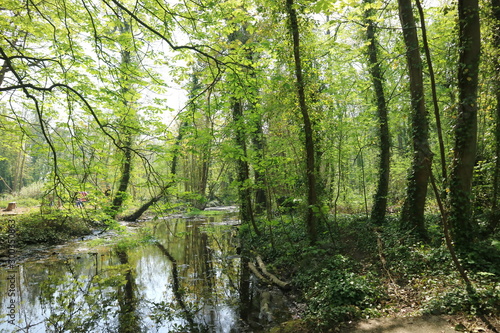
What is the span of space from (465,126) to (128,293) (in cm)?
856

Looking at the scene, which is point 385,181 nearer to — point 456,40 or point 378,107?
point 378,107

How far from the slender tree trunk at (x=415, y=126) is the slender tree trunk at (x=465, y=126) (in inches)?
50.3

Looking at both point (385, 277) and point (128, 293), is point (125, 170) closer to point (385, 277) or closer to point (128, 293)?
point (128, 293)

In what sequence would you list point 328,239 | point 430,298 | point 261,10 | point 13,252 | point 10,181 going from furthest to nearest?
point 10,181, point 13,252, point 328,239, point 261,10, point 430,298

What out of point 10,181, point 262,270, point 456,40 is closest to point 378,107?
point 456,40

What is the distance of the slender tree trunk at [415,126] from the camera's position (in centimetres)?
693

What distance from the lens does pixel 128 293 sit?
7.15 m

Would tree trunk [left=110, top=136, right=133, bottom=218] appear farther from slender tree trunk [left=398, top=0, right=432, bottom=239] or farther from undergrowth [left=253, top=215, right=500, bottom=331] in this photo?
slender tree trunk [left=398, top=0, right=432, bottom=239]

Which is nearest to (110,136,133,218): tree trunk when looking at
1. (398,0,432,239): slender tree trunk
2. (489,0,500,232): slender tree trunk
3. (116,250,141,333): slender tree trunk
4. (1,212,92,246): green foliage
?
(116,250,141,333): slender tree trunk

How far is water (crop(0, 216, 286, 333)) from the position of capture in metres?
5.61

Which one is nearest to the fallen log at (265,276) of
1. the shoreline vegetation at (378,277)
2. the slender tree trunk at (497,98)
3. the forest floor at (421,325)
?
the shoreline vegetation at (378,277)

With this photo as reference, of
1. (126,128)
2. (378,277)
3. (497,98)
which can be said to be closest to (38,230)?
(126,128)

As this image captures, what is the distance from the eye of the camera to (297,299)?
630 centimetres

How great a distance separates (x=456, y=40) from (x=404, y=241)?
4.68 m
